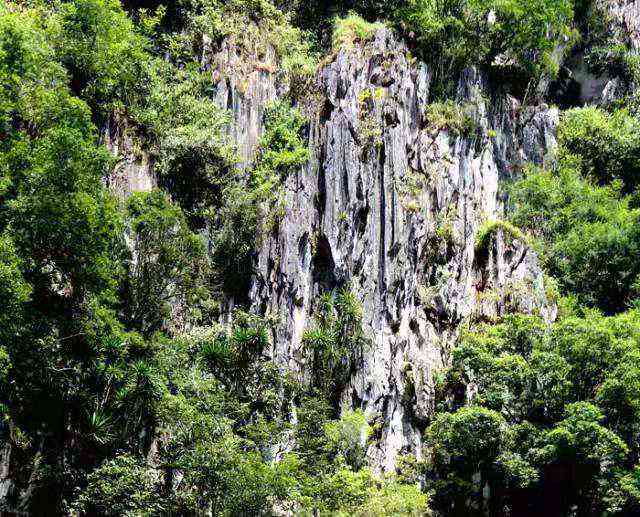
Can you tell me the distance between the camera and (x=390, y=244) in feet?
96.7

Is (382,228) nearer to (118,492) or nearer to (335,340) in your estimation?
(335,340)

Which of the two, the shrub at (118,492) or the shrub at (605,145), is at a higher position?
the shrub at (605,145)

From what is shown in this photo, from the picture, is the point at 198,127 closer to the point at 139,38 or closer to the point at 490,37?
the point at 139,38

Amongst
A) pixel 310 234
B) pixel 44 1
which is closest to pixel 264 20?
pixel 44 1

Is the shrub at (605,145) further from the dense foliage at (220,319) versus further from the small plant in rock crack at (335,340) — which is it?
the small plant in rock crack at (335,340)

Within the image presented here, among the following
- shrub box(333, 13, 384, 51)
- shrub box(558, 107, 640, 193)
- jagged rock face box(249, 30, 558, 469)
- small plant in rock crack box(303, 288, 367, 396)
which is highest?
shrub box(333, 13, 384, 51)

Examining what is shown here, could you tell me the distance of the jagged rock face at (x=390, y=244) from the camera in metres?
27.4

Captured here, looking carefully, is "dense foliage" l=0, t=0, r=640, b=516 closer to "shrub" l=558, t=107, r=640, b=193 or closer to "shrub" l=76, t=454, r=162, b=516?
"shrub" l=76, t=454, r=162, b=516

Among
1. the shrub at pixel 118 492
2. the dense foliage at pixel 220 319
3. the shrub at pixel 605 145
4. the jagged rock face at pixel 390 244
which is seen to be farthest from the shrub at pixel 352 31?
the shrub at pixel 118 492

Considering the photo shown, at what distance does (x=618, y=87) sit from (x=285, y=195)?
25704 mm

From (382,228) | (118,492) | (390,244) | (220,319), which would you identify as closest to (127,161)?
(220,319)

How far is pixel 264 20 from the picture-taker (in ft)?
115

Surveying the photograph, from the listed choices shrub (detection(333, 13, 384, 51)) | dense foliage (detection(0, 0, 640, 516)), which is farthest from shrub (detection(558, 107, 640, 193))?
shrub (detection(333, 13, 384, 51))

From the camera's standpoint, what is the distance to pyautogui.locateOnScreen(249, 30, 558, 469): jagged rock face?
2741 cm
